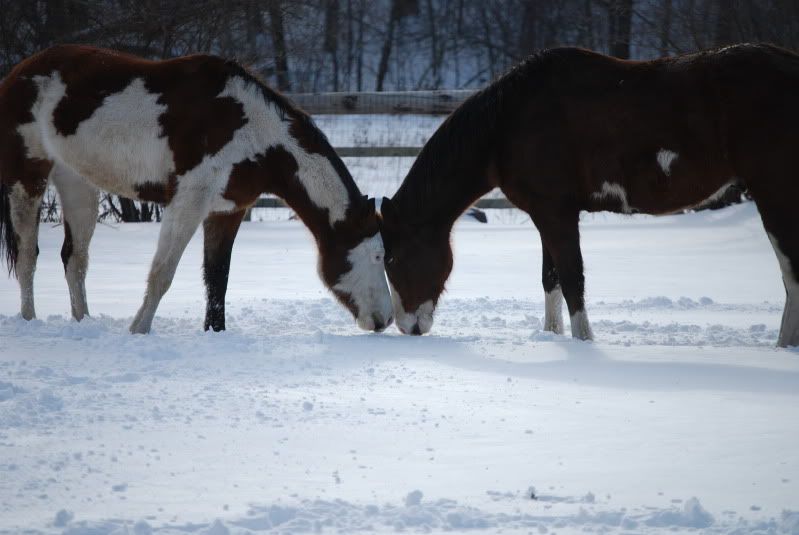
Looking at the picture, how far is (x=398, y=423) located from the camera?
3320mm

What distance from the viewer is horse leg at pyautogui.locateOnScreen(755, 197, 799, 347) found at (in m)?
4.97

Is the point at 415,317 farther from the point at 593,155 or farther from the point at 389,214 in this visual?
the point at 593,155

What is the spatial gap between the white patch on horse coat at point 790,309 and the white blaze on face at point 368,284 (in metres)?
2.08

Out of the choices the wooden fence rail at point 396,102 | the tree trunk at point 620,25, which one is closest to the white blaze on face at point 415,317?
the wooden fence rail at point 396,102

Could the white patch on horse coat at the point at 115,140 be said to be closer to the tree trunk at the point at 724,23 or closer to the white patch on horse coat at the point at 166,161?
the white patch on horse coat at the point at 166,161

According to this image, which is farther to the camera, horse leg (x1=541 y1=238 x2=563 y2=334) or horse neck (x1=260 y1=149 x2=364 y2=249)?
horse leg (x1=541 y1=238 x2=563 y2=334)

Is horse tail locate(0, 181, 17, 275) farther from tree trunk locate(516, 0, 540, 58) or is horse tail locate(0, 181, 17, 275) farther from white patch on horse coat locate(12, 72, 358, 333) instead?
tree trunk locate(516, 0, 540, 58)

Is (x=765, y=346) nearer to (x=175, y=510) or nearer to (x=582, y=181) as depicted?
(x=582, y=181)

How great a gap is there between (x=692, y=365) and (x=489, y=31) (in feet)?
62.2

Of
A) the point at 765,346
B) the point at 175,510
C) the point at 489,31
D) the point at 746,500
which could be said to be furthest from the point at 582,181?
the point at 489,31

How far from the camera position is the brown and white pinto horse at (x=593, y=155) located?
5000mm

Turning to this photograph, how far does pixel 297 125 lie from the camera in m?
5.57

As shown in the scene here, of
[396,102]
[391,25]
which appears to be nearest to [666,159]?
[396,102]

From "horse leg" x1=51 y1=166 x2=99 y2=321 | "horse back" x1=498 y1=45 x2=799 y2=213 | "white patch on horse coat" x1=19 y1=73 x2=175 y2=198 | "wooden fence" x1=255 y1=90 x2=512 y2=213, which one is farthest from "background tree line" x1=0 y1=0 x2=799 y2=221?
"horse back" x1=498 y1=45 x2=799 y2=213
